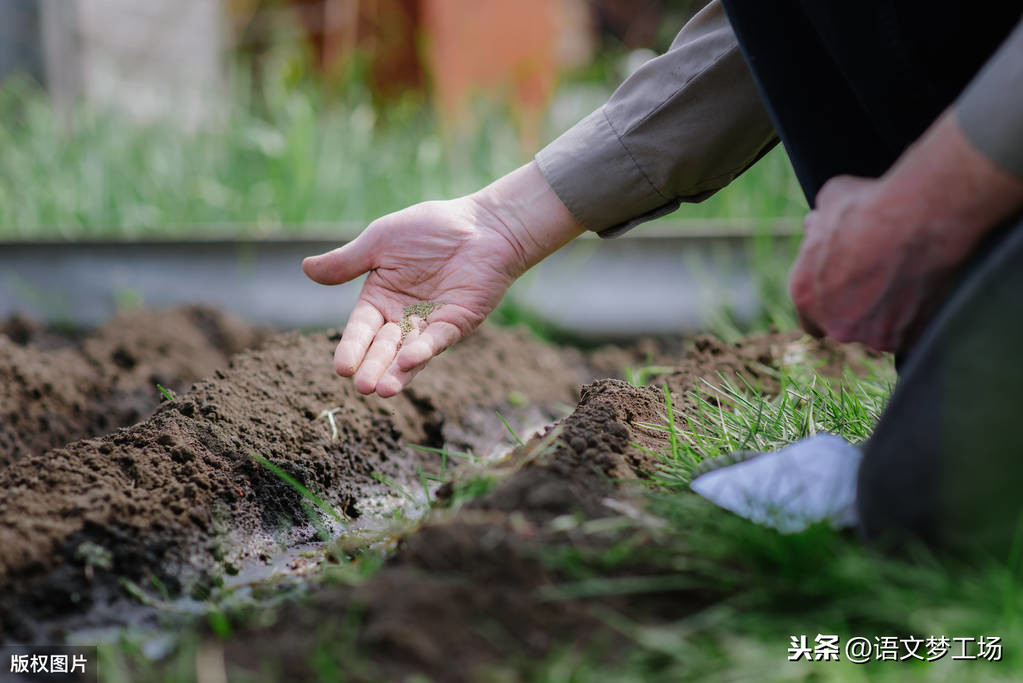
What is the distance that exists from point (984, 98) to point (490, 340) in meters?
1.53

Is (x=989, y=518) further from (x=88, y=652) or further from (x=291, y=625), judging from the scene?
(x=88, y=652)

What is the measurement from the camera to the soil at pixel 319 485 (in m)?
0.84

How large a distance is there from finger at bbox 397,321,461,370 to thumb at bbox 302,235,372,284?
174 mm

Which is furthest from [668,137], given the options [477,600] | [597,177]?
[477,600]

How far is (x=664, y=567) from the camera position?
2.96ft

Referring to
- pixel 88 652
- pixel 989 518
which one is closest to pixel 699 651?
pixel 989 518

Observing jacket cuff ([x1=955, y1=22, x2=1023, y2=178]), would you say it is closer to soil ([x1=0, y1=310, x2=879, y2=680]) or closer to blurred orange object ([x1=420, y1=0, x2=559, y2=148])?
soil ([x1=0, y1=310, x2=879, y2=680])

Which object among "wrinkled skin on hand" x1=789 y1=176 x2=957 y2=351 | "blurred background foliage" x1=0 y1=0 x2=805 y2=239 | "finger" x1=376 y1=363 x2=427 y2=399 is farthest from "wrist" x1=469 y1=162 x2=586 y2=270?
"blurred background foliage" x1=0 y1=0 x2=805 y2=239

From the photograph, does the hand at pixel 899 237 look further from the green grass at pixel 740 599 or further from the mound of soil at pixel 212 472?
the mound of soil at pixel 212 472

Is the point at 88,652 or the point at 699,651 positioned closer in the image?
the point at 699,651

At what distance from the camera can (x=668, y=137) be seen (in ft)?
4.75

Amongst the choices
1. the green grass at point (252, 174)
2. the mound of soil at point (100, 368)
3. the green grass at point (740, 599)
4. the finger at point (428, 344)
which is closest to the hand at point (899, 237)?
the green grass at point (740, 599)

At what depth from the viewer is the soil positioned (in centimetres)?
84

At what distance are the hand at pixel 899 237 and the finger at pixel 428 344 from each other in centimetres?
57
